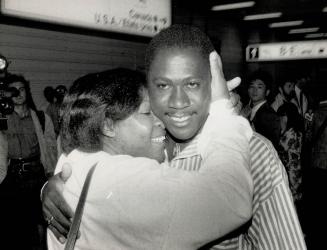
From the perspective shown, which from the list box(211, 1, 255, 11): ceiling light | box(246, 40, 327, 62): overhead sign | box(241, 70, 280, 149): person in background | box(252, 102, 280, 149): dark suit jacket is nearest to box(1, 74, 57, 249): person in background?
box(241, 70, 280, 149): person in background

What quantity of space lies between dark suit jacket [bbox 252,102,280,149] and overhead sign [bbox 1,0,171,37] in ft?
6.74

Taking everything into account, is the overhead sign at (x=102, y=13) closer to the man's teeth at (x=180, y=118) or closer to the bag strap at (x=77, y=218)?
the man's teeth at (x=180, y=118)

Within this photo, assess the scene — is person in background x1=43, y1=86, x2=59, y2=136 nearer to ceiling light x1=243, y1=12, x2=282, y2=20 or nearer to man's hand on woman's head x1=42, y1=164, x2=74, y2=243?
man's hand on woman's head x1=42, y1=164, x2=74, y2=243

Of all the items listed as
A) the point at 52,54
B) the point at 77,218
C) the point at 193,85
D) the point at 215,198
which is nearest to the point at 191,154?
the point at 193,85

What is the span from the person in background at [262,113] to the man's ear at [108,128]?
10.7ft

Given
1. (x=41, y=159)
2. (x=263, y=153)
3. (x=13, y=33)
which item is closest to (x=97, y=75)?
(x=263, y=153)

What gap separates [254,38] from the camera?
45.7ft

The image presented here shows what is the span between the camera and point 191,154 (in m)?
1.88

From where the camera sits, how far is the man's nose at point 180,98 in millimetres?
1966

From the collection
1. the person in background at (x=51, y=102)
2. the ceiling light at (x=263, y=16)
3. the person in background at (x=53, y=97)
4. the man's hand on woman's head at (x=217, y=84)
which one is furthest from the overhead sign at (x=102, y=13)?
the ceiling light at (x=263, y=16)

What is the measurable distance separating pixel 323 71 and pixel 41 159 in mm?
16505

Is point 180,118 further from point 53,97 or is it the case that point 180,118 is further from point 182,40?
point 53,97

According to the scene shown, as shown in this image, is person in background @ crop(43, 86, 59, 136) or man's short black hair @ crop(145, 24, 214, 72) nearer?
man's short black hair @ crop(145, 24, 214, 72)

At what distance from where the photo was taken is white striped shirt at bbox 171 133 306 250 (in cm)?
162
